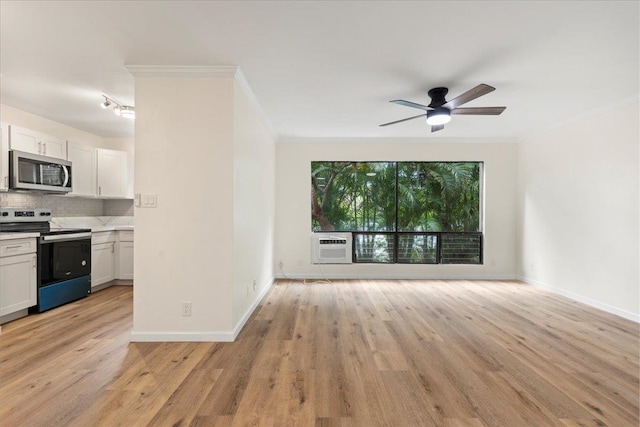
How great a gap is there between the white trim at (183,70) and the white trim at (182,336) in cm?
230

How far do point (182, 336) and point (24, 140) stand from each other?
3.15m

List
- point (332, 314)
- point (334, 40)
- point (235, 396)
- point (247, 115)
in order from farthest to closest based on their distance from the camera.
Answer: point (332, 314), point (247, 115), point (334, 40), point (235, 396)

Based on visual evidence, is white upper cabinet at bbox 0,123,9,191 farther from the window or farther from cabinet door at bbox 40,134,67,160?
the window

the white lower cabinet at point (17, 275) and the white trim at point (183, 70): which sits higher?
the white trim at point (183, 70)

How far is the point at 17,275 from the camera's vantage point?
3.10 metres

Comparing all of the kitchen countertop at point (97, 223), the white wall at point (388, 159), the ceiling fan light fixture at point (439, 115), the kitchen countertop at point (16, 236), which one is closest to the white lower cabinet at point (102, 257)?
the kitchen countertop at point (97, 223)

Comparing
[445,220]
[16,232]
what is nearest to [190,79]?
[16,232]

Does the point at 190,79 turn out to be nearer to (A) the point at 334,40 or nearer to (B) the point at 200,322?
(A) the point at 334,40

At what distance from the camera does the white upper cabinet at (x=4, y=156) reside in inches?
128

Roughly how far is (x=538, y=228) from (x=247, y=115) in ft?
15.4

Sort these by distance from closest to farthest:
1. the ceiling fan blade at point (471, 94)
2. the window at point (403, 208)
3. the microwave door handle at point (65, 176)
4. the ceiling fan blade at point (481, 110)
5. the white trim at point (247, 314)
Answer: the ceiling fan blade at point (471, 94)
the white trim at point (247, 314)
the ceiling fan blade at point (481, 110)
the microwave door handle at point (65, 176)
the window at point (403, 208)

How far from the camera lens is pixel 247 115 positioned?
3.14 metres

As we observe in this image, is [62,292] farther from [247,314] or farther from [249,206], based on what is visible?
[249,206]

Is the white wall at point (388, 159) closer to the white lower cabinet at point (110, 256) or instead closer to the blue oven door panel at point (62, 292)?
the white lower cabinet at point (110, 256)
